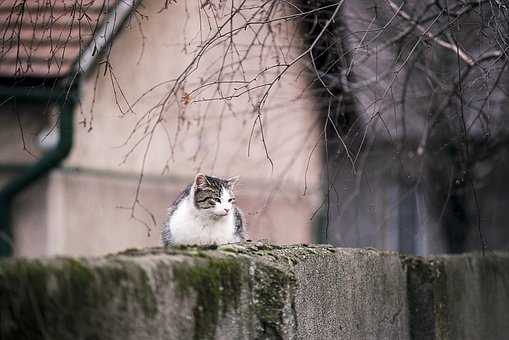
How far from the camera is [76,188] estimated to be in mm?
11469

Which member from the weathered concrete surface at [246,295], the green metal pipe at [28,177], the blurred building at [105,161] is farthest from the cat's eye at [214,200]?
the green metal pipe at [28,177]

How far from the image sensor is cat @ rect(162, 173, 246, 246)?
18.4ft

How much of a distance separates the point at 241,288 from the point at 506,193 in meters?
12.1

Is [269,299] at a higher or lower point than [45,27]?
lower

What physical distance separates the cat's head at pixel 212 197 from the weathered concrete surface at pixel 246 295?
3.17ft

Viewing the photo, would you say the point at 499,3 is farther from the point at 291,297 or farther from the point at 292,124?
the point at 292,124

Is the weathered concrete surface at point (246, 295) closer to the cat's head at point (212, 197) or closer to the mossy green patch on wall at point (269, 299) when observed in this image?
the mossy green patch on wall at point (269, 299)

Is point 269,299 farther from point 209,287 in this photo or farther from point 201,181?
point 201,181

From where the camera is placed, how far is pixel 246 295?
3518 millimetres

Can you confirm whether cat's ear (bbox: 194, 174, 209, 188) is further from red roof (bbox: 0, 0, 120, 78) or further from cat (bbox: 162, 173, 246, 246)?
red roof (bbox: 0, 0, 120, 78)

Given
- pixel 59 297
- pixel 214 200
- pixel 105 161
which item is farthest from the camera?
pixel 105 161

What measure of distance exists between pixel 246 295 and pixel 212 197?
237 cm

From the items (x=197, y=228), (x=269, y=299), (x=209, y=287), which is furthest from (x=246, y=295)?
(x=197, y=228)

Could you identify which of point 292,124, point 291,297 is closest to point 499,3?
point 291,297
